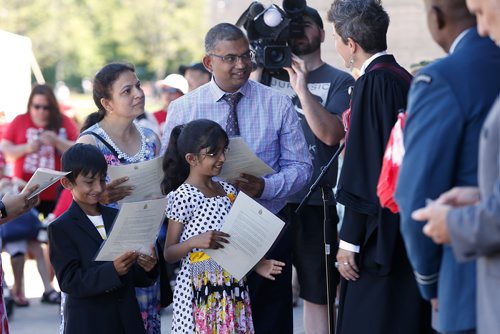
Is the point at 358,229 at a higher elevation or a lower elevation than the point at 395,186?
lower

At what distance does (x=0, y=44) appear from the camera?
13102mm

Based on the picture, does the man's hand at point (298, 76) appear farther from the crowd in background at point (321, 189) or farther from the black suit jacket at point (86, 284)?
the black suit jacket at point (86, 284)

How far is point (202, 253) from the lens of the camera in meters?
4.76

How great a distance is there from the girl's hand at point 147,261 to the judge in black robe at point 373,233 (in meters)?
0.91

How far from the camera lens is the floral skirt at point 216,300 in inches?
185

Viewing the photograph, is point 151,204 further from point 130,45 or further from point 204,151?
point 130,45

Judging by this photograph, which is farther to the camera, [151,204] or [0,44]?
[0,44]

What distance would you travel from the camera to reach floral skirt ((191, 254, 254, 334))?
15.4ft

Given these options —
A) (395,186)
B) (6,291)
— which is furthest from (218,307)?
(6,291)

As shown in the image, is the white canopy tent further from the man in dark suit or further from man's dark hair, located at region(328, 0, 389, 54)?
the man in dark suit

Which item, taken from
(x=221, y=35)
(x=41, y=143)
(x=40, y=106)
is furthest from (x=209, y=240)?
(x=40, y=106)

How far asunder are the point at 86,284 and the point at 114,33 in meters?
54.2

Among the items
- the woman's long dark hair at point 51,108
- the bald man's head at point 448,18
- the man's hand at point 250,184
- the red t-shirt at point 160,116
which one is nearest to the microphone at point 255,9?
the man's hand at point 250,184

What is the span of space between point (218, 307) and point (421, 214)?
194 cm
